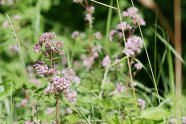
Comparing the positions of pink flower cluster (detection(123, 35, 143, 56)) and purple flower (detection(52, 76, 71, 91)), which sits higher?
pink flower cluster (detection(123, 35, 143, 56))

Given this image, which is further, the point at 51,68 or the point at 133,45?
the point at 133,45

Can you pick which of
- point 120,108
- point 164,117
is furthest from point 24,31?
point 164,117

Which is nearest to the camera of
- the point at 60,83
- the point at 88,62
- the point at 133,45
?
the point at 60,83

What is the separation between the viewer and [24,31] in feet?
16.4

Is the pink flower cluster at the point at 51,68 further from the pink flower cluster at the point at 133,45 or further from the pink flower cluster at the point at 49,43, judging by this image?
the pink flower cluster at the point at 133,45

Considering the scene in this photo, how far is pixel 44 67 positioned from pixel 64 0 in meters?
4.75

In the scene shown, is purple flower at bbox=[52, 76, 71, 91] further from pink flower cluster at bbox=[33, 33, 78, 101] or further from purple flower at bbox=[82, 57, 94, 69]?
purple flower at bbox=[82, 57, 94, 69]

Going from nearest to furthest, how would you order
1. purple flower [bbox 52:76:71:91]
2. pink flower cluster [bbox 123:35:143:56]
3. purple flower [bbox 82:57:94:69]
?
1. purple flower [bbox 52:76:71:91]
2. pink flower cluster [bbox 123:35:143:56]
3. purple flower [bbox 82:57:94:69]

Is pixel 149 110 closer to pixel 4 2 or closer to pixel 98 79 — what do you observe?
pixel 98 79

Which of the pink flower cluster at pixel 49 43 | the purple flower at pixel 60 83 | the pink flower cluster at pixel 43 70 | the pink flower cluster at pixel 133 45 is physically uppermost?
the pink flower cluster at pixel 133 45

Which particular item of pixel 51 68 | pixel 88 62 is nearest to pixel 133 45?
pixel 88 62

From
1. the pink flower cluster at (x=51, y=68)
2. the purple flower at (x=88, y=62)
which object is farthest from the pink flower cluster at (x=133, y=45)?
the pink flower cluster at (x=51, y=68)

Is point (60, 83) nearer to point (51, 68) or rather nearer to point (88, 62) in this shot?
point (51, 68)

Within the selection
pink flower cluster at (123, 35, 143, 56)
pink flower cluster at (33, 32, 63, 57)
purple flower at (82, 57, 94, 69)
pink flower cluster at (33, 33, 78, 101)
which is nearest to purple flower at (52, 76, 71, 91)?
pink flower cluster at (33, 33, 78, 101)
